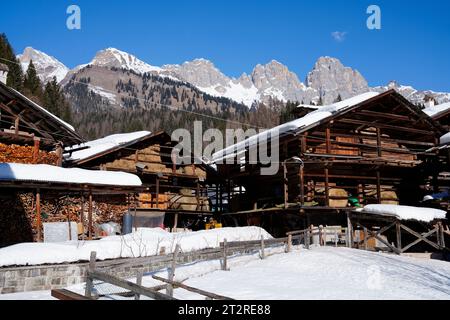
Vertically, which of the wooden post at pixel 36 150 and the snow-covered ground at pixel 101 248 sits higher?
the wooden post at pixel 36 150

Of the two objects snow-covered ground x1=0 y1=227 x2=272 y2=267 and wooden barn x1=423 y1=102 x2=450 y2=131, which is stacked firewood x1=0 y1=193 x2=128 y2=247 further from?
wooden barn x1=423 y1=102 x2=450 y2=131

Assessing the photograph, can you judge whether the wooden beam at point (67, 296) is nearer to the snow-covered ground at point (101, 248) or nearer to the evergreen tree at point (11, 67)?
the snow-covered ground at point (101, 248)

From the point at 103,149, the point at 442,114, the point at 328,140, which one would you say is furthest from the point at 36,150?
the point at 442,114

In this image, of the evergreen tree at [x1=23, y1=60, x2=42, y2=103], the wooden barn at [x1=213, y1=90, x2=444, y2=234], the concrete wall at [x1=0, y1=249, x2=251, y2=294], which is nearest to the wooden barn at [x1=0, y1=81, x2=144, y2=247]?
the concrete wall at [x1=0, y1=249, x2=251, y2=294]

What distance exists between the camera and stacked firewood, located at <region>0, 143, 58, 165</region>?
22.2m

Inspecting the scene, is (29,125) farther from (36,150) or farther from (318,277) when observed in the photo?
(318,277)

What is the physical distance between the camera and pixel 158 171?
94.5 ft

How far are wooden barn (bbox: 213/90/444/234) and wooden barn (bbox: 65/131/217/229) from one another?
2.69m

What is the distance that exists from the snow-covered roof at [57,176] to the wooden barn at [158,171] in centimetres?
556

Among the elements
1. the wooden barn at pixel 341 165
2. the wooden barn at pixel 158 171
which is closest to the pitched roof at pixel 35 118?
the wooden barn at pixel 158 171

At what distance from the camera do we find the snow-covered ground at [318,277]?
11281mm

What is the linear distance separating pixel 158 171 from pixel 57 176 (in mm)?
11182

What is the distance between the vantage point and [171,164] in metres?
30.0

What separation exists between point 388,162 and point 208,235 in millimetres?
11505
